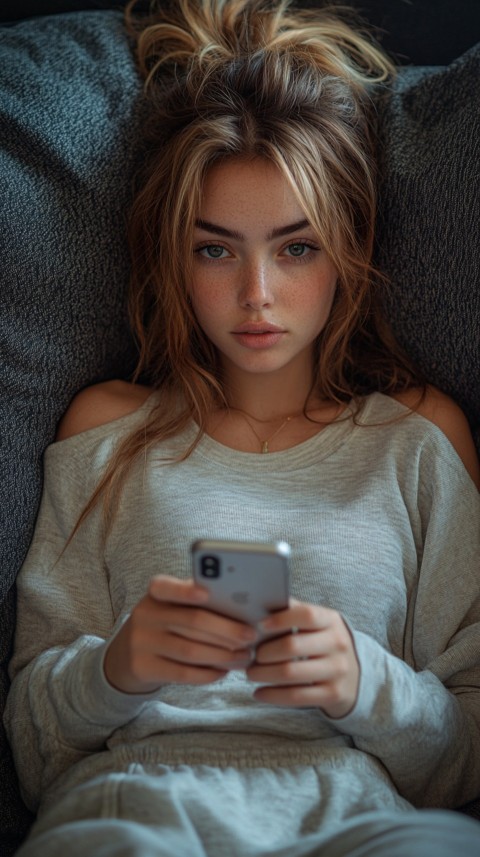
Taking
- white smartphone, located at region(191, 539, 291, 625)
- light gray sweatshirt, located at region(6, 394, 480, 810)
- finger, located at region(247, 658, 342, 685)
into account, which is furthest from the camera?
light gray sweatshirt, located at region(6, 394, 480, 810)

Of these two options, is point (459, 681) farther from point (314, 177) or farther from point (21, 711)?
point (314, 177)

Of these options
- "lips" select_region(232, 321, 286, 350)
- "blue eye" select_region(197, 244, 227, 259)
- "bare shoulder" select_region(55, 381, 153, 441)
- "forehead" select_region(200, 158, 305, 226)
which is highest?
"forehead" select_region(200, 158, 305, 226)

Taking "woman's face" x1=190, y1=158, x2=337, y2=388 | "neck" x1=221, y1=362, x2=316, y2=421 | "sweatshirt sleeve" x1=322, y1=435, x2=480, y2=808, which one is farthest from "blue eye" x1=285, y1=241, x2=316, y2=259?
"sweatshirt sleeve" x1=322, y1=435, x2=480, y2=808

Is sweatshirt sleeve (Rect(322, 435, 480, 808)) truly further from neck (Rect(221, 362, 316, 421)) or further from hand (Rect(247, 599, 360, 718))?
neck (Rect(221, 362, 316, 421))

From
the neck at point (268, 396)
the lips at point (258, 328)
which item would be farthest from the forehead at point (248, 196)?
the neck at point (268, 396)

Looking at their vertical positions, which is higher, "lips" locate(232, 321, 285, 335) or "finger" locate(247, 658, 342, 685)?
"lips" locate(232, 321, 285, 335)

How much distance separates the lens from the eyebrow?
129cm

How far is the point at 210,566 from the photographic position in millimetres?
946

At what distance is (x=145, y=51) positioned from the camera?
150cm

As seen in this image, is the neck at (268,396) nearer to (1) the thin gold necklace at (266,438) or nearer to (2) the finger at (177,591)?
(1) the thin gold necklace at (266,438)

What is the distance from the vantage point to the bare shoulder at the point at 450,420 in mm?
1395

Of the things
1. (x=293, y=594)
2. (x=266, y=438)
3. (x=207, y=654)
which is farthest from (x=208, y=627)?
(x=266, y=438)

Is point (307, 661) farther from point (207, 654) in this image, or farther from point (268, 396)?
point (268, 396)

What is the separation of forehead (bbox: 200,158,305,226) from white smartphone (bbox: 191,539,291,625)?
19.9 inches
